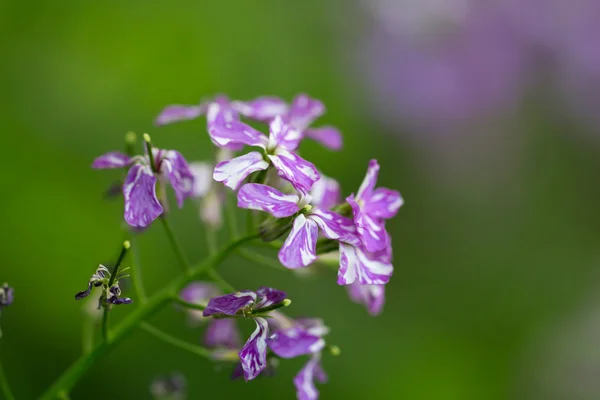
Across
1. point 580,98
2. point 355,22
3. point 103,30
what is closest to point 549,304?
point 580,98

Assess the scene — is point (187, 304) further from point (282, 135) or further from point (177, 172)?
point (282, 135)

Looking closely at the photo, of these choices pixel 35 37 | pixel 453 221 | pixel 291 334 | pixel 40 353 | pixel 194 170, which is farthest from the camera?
pixel 453 221

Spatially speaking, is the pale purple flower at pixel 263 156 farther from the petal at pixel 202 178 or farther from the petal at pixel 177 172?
the petal at pixel 202 178

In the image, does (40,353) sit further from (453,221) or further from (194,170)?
(453,221)

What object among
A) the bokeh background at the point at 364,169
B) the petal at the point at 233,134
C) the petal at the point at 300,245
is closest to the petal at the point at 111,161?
the petal at the point at 233,134

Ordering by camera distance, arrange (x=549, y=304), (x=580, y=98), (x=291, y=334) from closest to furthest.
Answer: (x=291, y=334)
(x=549, y=304)
(x=580, y=98)

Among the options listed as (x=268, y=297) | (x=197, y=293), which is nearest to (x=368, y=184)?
(x=268, y=297)
